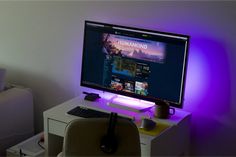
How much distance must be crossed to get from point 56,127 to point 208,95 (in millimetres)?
1054

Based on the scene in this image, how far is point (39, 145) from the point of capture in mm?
3357

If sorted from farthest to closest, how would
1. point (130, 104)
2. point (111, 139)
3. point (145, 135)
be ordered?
point (130, 104) → point (145, 135) → point (111, 139)

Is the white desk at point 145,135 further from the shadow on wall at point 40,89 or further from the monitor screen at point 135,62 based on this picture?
the shadow on wall at point 40,89

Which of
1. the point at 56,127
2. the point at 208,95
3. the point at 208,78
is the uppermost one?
the point at 208,78

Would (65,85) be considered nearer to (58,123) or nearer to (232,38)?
(58,123)

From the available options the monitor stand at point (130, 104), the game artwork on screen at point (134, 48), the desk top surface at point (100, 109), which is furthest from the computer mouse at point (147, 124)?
the game artwork on screen at point (134, 48)

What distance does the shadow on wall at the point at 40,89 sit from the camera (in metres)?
3.77

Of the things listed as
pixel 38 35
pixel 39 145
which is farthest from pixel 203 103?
pixel 38 35

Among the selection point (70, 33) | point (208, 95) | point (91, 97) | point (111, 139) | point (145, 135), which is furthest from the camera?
point (70, 33)

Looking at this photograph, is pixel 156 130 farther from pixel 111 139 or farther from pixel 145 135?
pixel 111 139

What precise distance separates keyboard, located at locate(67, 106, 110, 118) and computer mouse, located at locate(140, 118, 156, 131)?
264mm

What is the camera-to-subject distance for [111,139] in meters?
2.07

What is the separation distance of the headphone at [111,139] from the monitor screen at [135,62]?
994mm

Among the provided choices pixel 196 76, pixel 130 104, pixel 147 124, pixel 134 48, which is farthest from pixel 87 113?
pixel 196 76
